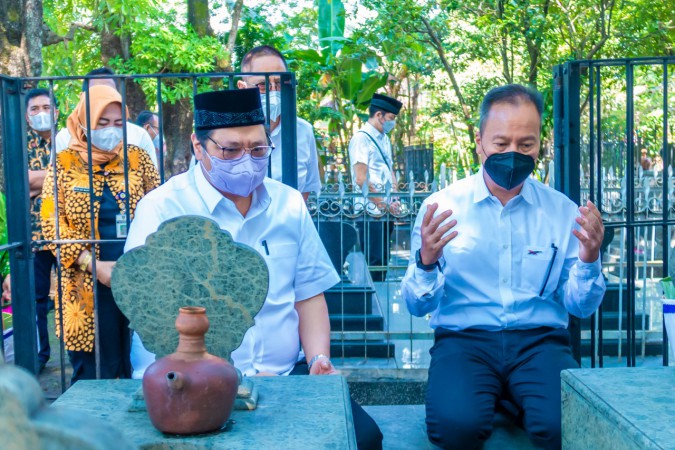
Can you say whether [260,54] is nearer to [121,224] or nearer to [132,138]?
[132,138]

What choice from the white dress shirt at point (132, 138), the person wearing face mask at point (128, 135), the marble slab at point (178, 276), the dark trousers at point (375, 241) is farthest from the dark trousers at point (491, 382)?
the dark trousers at point (375, 241)

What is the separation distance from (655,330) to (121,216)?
423 cm

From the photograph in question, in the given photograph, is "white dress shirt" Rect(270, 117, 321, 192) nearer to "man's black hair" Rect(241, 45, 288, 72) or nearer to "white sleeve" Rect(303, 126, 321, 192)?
"white sleeve" Rect(303, 126, 321, 192)

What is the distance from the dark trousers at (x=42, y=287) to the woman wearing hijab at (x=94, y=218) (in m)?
1.12

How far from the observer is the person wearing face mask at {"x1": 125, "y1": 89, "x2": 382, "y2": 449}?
3018mm

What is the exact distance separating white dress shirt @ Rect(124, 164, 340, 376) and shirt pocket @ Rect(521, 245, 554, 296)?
87cm

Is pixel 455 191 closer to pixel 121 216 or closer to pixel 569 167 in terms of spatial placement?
pixel 569 167

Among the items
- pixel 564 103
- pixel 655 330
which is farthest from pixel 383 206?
pixel 564 103

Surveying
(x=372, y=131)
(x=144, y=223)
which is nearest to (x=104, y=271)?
(x=144, y=223)

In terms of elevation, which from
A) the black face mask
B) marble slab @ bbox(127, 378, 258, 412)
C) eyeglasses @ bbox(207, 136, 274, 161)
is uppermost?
eyeglasses @ bbox(207, 136, 274, 161)

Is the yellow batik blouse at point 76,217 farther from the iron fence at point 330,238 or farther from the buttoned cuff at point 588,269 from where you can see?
the buttoned cuff at point 588,269

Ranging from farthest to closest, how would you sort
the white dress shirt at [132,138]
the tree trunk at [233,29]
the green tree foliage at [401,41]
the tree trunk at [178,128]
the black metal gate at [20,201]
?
1. the tree trunk at [233,29]
2. the tree trunk at [178,128]
3. the green tree foliage at [401,41]
4. the white dress shirt at [132,138]
5. the black metal gate at [20,201]

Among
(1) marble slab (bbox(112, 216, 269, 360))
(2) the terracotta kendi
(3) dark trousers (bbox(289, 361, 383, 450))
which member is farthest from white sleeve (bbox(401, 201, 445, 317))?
Answer: (2) the terracotta kendi

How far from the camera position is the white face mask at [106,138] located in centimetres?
433
